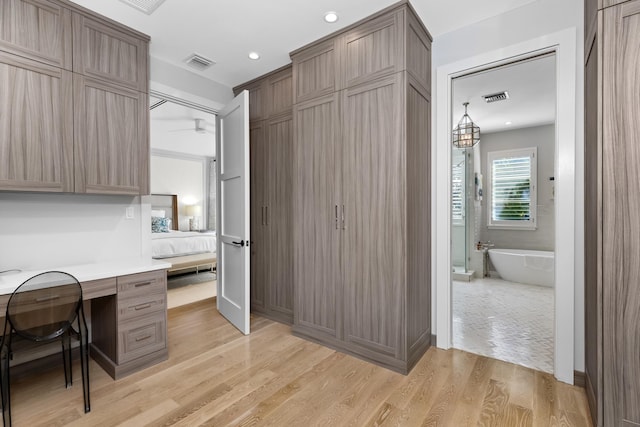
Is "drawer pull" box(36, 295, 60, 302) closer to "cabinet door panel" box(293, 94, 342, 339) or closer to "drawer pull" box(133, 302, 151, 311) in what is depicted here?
"drawer pull" box(133, 302, 151, 311)

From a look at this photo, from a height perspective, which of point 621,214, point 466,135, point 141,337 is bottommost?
point 141,337

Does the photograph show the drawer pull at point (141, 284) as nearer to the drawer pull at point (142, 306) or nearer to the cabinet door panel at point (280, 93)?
the drawer pull at point (142, 306)

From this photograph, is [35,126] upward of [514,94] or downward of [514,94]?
downward

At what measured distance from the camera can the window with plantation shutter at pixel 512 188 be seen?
222 inches

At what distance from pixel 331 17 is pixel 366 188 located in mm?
1365

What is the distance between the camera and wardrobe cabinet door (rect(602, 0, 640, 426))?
1414 millimetres

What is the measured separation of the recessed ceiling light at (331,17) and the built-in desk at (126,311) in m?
2.33

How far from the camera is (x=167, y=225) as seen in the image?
6453 mm

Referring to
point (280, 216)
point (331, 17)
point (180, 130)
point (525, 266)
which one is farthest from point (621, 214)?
point (180, 130)

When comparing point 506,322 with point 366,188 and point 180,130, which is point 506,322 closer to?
point 366,188

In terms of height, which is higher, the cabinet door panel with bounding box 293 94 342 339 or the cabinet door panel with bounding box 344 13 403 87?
the cabinet door panel with bounding box 344 13 403 87

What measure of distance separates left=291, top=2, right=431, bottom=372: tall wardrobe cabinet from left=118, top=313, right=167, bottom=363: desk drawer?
117 cm

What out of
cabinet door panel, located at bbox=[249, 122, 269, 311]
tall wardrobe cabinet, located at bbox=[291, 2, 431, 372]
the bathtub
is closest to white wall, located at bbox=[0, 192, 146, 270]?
cabinet door panel, located at bbox=[249, 122, 269, 311]

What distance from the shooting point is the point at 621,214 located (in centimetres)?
144
